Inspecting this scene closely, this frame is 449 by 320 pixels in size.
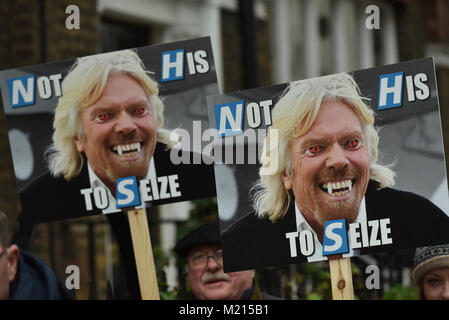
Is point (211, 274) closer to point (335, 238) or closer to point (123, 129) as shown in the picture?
point (123, 129)

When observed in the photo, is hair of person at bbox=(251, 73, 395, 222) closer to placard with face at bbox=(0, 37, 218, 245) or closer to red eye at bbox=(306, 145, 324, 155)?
red eye at bbox=(306, 145, 324, 155)

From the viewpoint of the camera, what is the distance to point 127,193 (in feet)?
14.8

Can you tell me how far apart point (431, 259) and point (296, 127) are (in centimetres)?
82

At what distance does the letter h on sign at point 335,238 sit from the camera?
410cm

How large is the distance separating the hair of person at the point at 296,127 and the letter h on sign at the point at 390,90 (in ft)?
0.25

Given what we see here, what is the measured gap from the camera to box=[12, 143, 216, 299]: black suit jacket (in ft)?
14.8

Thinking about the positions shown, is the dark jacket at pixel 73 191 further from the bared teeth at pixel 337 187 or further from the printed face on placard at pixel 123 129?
the bared teeth at pixel 337 187

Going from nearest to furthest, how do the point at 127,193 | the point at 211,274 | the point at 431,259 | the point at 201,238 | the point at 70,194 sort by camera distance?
the point at 431,259 < the point at 127,193 < the point at 70,194 < the point at 211,274 < the point at 201,238

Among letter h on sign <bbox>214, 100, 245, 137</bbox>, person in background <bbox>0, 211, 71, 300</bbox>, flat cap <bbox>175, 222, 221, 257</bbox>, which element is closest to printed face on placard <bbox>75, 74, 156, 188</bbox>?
letter h on sign <bbox>214, 100, 245, 137</bbox>

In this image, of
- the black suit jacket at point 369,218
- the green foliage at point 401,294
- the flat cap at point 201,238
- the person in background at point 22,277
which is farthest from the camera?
the green foliage at point 401,294

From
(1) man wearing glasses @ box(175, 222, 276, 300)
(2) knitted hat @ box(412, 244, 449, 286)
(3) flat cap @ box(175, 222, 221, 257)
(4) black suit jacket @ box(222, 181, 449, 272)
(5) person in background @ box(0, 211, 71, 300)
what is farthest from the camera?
(3) flat cap @ box(175, 222, 221, 257)

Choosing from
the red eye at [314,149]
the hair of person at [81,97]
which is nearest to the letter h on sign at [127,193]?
the hair of person at [81,97]

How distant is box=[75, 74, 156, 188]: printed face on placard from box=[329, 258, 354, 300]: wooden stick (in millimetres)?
988

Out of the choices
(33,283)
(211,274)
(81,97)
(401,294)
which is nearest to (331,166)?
(211,274)
